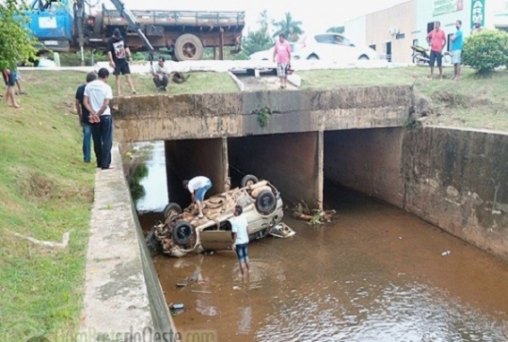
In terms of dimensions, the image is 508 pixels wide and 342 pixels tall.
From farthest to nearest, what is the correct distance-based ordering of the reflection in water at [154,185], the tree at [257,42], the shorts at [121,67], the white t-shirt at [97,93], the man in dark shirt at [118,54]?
the tree at [257,42]
the reflection in water at [154,185]
the shorts at [121,67]
the man in dark shirt at [118,54]
the white t-shirt at [97,93]

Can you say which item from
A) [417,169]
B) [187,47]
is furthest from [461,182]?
[187,47]

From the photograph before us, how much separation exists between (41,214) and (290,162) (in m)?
10.9

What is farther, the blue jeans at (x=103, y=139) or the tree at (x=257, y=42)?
the tree at (x=257, y=42)

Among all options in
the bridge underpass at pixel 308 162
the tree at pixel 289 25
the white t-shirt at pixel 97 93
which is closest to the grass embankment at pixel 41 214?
the white t-shirt at pixel 97 93

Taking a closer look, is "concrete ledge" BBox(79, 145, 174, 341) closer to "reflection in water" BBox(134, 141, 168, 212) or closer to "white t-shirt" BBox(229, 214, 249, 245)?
"white t-shirt" BBox(229, 214, 249, 245)

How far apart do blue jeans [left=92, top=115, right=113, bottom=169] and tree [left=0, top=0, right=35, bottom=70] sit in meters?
1.55

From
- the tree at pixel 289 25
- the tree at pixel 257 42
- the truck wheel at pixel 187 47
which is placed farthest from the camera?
the tree at pixel 289 25

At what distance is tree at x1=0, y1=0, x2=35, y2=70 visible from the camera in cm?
712

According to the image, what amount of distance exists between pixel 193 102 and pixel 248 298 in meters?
5.92

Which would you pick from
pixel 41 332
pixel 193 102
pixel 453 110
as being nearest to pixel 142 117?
pixel 193 102

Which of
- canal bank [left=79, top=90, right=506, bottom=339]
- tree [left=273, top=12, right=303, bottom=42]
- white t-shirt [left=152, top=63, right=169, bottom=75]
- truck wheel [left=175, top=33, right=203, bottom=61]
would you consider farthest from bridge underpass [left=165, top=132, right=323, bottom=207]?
tree [left=273, top=12, right=303, bottom=42]

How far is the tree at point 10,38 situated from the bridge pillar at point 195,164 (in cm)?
706

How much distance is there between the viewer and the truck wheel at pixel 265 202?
12.1 metres

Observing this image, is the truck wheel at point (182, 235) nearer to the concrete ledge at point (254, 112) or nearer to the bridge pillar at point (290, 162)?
the concrete ledge at point (254, 112)
